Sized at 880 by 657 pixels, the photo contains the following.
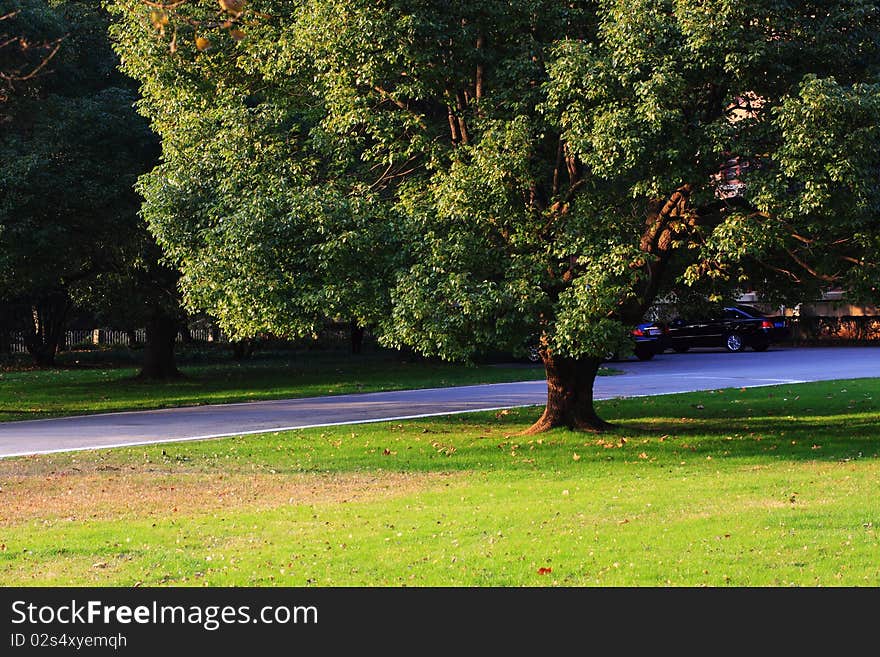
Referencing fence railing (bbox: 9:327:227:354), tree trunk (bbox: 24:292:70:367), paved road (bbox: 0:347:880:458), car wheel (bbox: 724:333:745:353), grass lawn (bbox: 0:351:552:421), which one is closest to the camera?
paved road (bbox: 0:347:880:458)

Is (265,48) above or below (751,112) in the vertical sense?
above

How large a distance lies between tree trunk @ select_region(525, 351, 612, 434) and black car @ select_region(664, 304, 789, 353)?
814 inches

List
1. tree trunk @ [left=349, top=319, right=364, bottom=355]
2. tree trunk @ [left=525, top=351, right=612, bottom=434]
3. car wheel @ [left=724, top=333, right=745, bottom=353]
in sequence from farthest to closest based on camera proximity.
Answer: tree trunk @ [left=349, top=319, right=364, bottom=355] < car wheel @ [left=724, top=333, right=745, bottom=353] < tree trunk @ [left=525, top=351, right=612, bottom=434]

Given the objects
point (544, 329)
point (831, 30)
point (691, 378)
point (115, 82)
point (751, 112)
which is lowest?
point (691, 378)

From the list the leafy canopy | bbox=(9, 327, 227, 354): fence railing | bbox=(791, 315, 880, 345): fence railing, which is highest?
the leafy canopy

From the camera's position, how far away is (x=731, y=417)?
17.5 metres

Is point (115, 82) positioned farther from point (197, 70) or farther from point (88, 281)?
point (197, 70)

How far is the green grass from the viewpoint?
7.20 m

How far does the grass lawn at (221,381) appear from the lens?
2186 cm

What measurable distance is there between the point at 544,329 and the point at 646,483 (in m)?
2.67

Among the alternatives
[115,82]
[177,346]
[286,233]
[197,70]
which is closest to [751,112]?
[286,233]

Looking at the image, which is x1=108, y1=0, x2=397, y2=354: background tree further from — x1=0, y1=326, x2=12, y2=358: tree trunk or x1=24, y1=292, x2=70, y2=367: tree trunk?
x1=0, y1=326, x2=12, y2=358: tree trunk

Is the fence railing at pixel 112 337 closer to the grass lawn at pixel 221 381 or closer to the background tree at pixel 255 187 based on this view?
the grass lawn at pixel 221 381

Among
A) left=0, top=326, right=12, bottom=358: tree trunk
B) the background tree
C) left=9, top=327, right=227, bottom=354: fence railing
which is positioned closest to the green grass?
the background tree
